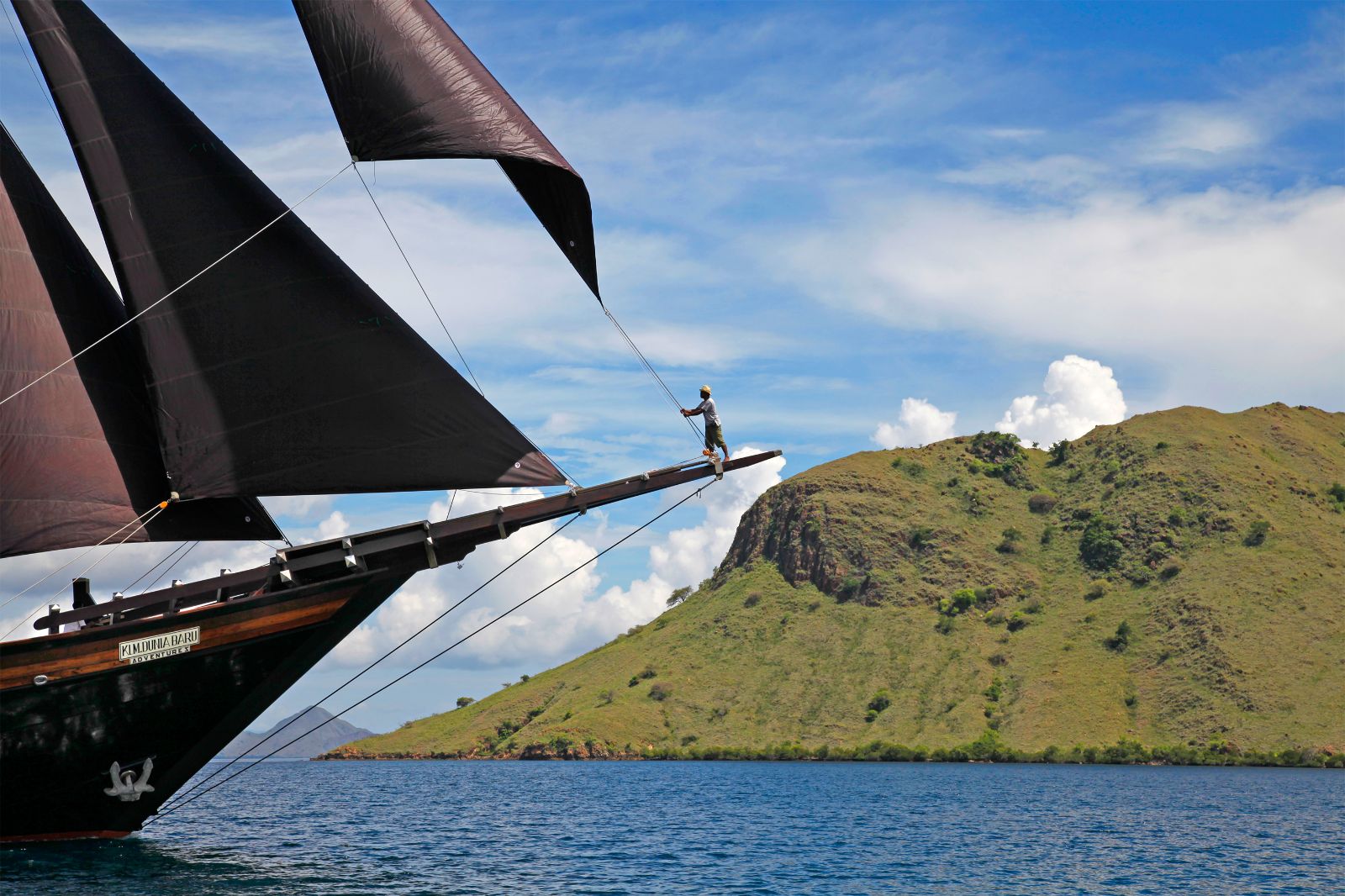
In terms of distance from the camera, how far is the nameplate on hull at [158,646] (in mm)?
25812

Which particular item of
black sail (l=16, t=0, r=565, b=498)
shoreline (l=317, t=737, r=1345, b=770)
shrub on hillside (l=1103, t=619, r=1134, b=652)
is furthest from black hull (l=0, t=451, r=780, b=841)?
shrub on hillside (l=1103, t=619, r=1134, b=652)

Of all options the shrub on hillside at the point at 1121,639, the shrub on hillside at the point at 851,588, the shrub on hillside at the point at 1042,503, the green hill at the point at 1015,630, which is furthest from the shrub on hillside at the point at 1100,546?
the shrub on hillside at the point at 851,588

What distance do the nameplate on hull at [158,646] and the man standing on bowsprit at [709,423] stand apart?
11991 mm

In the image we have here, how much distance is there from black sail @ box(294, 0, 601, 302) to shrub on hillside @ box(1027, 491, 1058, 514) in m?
180

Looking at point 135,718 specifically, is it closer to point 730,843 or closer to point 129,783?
point 129,783

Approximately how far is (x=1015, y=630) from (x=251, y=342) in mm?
142544

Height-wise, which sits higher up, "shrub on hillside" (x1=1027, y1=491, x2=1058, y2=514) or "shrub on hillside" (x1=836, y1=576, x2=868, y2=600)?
"shrub on hillside" (x1=1027, y1=491, x2=1058, y2=514)

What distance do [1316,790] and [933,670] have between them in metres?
73.9

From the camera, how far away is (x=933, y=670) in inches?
5851

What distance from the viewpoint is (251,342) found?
2514 centimetres

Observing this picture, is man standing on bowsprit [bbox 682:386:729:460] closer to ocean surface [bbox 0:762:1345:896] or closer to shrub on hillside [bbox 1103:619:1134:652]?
ocean surface [bbox 0:762:1345:896]

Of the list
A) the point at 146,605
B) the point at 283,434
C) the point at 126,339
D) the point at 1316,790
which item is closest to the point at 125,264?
the point at 126,339

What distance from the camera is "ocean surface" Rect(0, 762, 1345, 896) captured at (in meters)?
28.0

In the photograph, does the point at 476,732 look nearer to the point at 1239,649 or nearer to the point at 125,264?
the point at 1239,649
